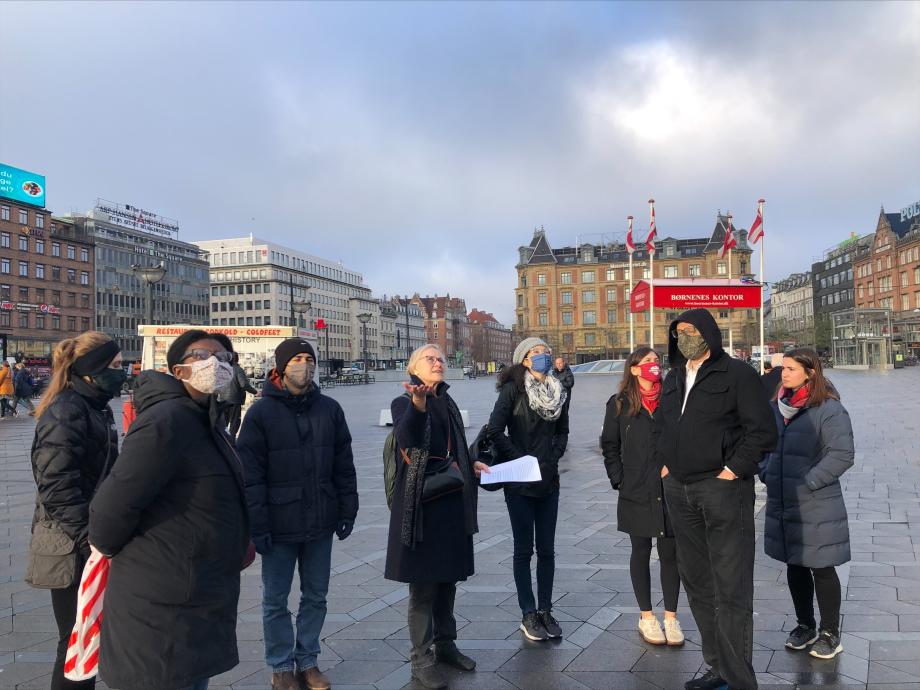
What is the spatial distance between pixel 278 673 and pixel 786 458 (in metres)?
3.24

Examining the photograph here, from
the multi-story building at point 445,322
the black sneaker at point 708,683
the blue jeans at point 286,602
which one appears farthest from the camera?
the multi-story building at point 445,322

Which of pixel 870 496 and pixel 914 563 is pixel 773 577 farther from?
pixel 870 496

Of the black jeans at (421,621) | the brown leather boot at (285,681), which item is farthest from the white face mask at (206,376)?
the brown leather boot at (285,681)

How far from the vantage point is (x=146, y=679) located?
2.49 meters

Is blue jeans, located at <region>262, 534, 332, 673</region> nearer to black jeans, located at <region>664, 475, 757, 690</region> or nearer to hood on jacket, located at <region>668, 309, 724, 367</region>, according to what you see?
black jeans, located at <region>664, 475, 757, 690</region>

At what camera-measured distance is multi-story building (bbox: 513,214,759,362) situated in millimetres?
82812

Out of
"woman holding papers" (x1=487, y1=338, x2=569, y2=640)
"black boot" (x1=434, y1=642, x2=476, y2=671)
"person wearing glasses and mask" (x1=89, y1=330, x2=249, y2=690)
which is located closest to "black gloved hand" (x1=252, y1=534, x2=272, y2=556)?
"person wearing glasses and mask" (x1=89, y1=330, x2=249, y2=690)

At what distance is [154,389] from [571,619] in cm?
337

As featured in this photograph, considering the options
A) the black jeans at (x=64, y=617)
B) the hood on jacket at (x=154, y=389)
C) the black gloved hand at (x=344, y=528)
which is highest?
the hood on jacket at (x=154, y=389)

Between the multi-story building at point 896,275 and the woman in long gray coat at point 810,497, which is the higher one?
the multi-story building at point 896,275

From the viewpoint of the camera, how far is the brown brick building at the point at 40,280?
70.9 m

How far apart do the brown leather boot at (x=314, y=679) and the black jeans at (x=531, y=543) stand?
4.41ft

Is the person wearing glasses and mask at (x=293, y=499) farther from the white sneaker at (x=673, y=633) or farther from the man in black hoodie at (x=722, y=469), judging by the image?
the white sneaker at (x=673, y=633)

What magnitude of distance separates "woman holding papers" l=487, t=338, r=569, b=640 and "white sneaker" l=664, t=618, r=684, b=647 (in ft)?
2.20
